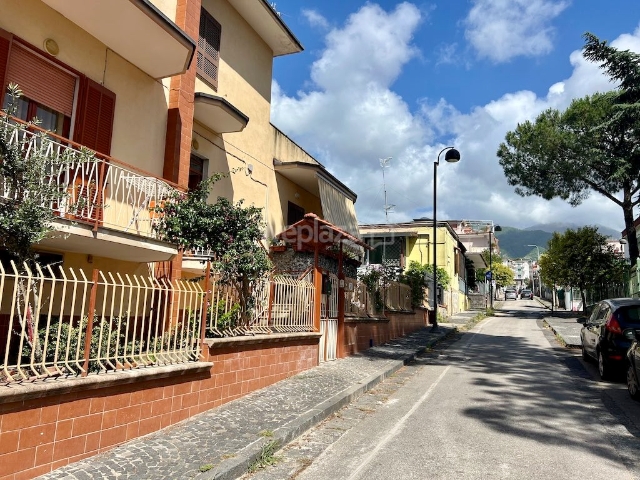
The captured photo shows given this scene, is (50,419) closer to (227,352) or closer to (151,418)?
(151,418)

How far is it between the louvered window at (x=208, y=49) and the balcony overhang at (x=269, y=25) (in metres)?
1.20

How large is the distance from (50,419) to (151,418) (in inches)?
52.6

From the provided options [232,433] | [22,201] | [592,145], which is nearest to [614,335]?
[232,433]

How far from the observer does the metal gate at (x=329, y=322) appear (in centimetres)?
1051

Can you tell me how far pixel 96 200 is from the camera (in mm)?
6953

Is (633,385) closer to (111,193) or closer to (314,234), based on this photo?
(314,234)

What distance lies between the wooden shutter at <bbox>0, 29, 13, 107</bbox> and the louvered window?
485 centimetres

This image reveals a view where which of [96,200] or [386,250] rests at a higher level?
[386,250]

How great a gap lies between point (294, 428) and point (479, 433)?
7.62 ft

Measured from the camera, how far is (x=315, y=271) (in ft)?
33.5

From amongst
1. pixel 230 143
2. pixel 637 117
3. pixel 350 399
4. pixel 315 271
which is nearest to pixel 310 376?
pixel 350 399

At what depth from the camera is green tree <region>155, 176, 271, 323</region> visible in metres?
7.35

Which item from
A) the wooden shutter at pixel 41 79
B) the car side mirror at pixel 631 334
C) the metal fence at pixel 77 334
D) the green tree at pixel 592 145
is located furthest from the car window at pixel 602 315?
the green tree at pixel 592 145

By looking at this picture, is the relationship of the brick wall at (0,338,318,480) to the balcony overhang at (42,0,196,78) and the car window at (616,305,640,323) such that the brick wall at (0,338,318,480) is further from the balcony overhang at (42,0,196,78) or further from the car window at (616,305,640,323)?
the car window at (616,305,640,323)
